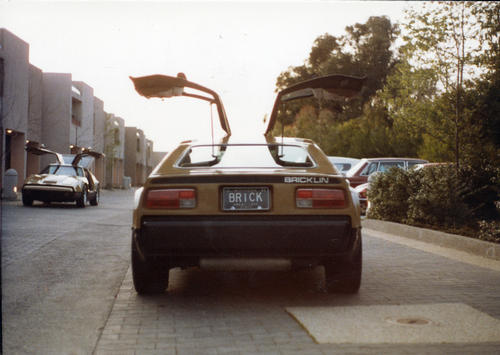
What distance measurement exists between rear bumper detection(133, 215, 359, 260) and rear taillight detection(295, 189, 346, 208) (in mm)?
101

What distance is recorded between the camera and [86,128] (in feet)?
134

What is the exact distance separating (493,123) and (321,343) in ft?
47.2

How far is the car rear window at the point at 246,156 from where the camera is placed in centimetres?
507

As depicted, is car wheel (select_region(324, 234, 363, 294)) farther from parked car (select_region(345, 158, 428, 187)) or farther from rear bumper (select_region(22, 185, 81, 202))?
rear bumper (select_region(22, 185, 81, 202))

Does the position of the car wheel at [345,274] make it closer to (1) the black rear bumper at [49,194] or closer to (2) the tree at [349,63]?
(1) the black rear bumper at [49,194]

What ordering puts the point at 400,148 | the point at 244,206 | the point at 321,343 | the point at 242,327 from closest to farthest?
the point at 321,343 → the point at 242,327 → the point at 244,206 → the point at 400,148

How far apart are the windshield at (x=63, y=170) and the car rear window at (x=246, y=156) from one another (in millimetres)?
13360

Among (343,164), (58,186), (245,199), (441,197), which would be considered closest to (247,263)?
(245,199)

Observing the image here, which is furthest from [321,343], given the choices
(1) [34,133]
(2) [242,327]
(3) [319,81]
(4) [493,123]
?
(1) [34,133]

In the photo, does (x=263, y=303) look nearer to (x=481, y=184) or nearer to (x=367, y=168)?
(x=481, y=184)

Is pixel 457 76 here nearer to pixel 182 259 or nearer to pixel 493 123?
pixel 493 123

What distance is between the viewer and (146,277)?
4980 millimetres

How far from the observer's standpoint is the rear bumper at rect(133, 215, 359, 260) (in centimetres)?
445

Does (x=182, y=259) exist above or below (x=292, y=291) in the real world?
above
